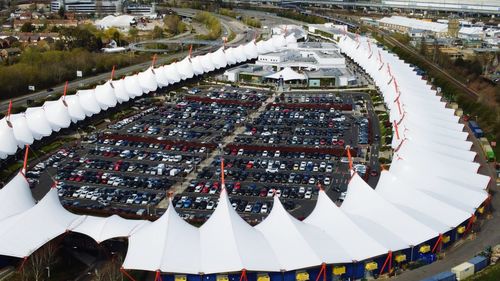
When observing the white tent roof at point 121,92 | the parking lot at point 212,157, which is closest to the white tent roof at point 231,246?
the parking lot at point 212,157

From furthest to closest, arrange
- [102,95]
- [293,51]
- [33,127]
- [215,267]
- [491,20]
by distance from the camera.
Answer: [491,20]
[293,51]
[102,95]
[33,127]
[215,267]

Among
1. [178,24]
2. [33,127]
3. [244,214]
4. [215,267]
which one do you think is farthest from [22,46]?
[215,267]

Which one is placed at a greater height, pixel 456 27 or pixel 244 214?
pixel 456 27

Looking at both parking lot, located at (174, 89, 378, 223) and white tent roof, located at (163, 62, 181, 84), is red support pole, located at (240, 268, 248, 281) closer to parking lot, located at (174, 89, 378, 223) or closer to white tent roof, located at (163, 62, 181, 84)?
parking lot, located at (174, 89, 378, 223)

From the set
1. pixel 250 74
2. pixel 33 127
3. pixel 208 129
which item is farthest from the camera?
pixel 250 74

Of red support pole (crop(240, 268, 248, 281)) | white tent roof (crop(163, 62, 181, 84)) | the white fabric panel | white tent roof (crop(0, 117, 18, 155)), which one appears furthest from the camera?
white tent roof (crop(163, 62, 181, 84))

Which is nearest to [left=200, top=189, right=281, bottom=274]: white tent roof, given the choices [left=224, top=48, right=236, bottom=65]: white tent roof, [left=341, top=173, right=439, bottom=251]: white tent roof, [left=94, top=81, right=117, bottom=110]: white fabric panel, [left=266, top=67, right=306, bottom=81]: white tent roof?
[left=341, top=173, right=439, bottom=251]: white tent roof

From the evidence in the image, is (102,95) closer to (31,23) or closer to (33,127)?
(33,127)

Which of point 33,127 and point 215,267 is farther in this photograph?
point 33,127

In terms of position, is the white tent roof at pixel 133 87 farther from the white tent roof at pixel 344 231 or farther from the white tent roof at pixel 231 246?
the white tent roof at pixel 344 231
